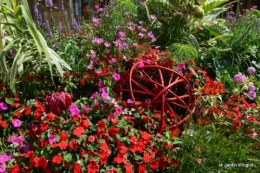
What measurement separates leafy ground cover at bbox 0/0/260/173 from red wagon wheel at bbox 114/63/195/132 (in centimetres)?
6

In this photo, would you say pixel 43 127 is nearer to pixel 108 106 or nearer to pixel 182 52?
pixel 108 106

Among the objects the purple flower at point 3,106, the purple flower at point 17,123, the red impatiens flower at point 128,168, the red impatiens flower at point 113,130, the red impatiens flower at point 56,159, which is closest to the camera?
the red impatiens flower at point 56,159

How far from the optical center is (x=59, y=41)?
2.85 m

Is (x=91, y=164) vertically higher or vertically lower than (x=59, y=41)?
lower

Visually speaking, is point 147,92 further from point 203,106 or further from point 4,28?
point 4,28

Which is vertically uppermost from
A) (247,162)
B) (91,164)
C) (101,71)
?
(101,71)

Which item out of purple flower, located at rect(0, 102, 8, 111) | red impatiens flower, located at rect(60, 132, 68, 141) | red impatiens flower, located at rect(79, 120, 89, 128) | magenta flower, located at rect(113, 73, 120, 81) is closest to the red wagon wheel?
magenta flower, located at rect(113, 73, 120, 81)

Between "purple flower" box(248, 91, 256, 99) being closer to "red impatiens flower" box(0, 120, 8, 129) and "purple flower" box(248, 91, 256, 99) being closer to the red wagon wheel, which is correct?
the red wagon wheel

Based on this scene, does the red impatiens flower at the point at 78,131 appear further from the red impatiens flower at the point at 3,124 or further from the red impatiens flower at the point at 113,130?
the red impatiens flower at the point at 3,124

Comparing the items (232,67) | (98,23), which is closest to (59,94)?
(98,23)

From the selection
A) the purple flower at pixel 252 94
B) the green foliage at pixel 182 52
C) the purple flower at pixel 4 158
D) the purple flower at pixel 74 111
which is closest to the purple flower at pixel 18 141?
the purple flower at pixel 4 158

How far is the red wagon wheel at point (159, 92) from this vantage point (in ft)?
7.18

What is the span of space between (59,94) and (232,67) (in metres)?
1.80

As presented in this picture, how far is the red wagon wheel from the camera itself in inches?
86.1
